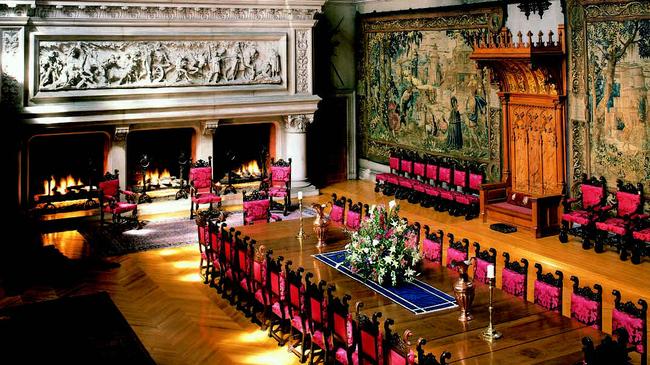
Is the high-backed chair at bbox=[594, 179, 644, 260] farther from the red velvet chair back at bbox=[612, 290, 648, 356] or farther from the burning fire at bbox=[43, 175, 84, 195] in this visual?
the burning fire at bbox=[43, 175, 84, 195]

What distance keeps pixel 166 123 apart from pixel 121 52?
173cm

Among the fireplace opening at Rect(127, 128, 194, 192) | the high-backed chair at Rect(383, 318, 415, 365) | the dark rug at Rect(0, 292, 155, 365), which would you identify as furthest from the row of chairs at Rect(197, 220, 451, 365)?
the fireplace opening at Rect(127, 128, 194, 192)

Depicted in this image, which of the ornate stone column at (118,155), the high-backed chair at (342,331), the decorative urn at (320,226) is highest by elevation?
the ornate stone column at (118,155)

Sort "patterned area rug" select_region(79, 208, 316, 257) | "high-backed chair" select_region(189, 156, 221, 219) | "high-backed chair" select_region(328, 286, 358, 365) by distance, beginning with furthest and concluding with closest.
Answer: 1. "high-backed chair" select_region(189, 156, 221, 219)
2. "patterned area rug" select_region(79, 208, 316, 257)
3. "high-backed chair" select_region(328, 286, 358, 365)

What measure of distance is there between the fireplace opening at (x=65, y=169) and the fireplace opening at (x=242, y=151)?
271 cm

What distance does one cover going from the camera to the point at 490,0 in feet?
42.1

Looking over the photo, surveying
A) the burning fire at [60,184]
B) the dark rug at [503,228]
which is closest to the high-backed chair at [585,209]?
the dark rug at [503,228]

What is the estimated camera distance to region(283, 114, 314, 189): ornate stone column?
617 inches

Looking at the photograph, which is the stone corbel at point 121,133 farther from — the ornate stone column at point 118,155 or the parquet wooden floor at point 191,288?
the parquet wooden floor at point 191,288

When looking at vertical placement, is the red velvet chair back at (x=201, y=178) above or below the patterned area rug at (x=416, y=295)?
above

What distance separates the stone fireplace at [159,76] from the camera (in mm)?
13070

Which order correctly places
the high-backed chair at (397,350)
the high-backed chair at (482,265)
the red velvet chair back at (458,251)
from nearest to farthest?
the high-backed chair at (397,350) < the high-backed chair at (482,265) < the red velvet chair back at (458,251)

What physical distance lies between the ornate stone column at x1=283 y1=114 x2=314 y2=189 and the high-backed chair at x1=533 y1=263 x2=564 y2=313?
9.57 metres

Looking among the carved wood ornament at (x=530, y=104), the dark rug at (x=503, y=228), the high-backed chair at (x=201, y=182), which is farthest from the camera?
the high-backed chair at (x=201, y=182)
